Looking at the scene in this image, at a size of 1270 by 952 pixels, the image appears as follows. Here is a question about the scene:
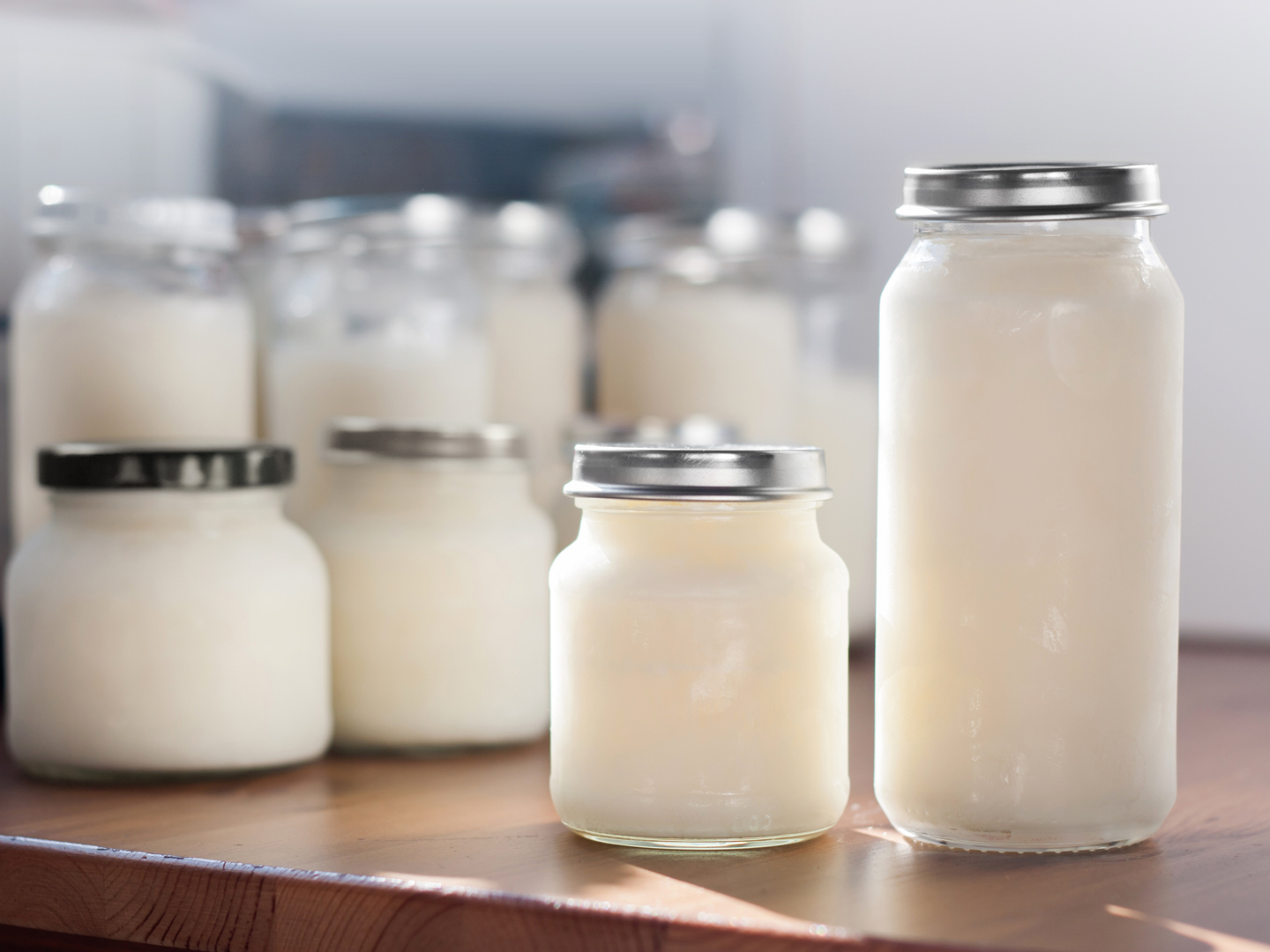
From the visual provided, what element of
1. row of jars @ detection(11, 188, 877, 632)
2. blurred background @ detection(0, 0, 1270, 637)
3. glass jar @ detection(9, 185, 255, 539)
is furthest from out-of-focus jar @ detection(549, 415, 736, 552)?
blurred background @ detection(0, 0, 1270, 637)

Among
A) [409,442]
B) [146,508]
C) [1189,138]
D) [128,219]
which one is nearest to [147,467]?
[146,508]

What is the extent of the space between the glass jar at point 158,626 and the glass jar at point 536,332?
0.44m

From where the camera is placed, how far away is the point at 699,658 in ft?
1.85

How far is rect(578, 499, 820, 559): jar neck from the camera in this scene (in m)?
0.58

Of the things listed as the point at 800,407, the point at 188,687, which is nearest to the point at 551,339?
the point at 800,407

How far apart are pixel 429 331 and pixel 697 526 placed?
1.61 feet

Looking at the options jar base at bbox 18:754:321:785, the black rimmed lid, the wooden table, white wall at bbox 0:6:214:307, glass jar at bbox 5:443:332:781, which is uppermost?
white wall at bbox 0:6:214:307

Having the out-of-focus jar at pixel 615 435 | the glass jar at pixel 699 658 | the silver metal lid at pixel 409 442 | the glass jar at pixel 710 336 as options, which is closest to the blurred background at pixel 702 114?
the glass jar at pixel 710 336

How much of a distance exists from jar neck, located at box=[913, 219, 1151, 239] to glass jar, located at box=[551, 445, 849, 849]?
111mm

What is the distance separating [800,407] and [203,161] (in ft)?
2.21

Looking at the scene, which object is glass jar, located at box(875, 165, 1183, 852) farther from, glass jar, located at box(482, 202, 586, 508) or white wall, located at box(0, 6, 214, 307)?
white wall, located at box(0, 6, 214, 307)

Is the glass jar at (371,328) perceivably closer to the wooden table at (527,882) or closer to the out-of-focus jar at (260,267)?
the out-of-focus jar at (260,267)

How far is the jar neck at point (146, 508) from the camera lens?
0.73 meters

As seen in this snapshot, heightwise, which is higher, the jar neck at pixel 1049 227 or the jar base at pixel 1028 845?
the jar neck at pixel 1049 227
